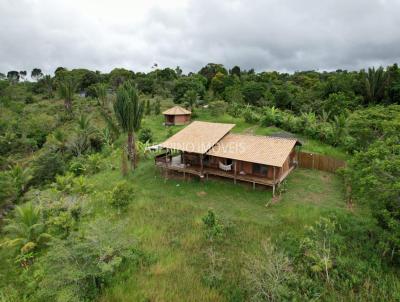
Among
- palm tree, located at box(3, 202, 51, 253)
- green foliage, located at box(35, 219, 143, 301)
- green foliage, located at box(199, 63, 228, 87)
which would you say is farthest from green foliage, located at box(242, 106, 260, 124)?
green foliage, located at box(199, 63, 228, 87)

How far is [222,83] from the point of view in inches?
2119

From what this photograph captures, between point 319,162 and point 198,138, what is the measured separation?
9.75 meters

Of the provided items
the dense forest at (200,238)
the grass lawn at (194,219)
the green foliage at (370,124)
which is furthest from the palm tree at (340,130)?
the green foliage at (370,124)

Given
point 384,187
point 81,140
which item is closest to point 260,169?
point 384,187

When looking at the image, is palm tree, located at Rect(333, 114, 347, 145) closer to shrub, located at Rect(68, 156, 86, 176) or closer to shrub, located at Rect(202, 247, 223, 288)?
shrub, located at Rect(202, 247, 223, 288)

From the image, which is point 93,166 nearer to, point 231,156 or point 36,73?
point 231,156

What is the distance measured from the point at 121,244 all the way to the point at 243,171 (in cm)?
1065

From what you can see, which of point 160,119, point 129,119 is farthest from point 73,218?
point 160,119

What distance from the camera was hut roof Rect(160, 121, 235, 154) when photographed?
19219 millimetres

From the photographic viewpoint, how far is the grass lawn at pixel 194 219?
10.1m

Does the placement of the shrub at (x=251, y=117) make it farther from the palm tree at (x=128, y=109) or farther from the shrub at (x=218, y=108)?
the palm tree at (x=128, y=109)

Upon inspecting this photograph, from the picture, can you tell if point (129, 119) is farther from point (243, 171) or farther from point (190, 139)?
point (243, 171)

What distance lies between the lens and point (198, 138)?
20.6 meters

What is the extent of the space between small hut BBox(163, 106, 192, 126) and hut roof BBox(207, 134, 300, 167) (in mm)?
16002
